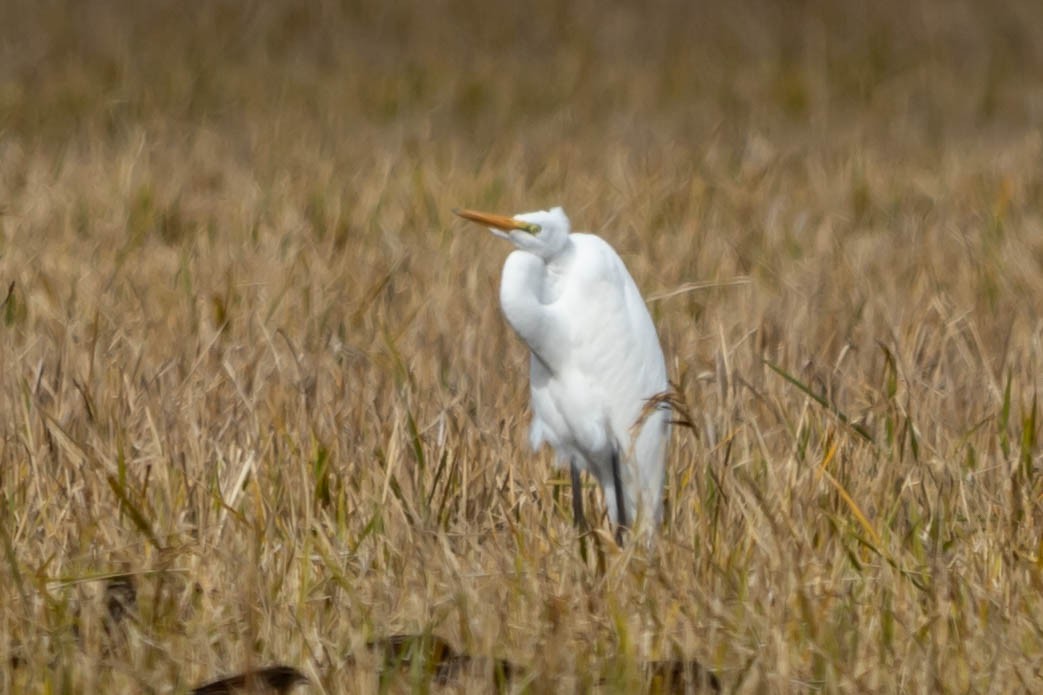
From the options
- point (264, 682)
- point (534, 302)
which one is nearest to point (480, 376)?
point (534, 302)

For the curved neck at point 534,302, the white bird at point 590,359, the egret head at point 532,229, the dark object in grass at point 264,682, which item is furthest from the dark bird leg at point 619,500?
the dark object in grass at point 264,682

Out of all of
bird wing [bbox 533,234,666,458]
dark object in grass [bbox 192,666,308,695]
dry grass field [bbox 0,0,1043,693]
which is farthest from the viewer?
Answer: bird wing [bbox 533,234,666,458]

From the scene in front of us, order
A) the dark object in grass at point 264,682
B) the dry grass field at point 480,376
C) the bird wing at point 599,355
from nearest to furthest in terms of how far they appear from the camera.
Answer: the dark object in grass at point 264,682, the dry grass field at point 480,376, the bird wing at point 599,355

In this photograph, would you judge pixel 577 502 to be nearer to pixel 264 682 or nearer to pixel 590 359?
pixel 590 359

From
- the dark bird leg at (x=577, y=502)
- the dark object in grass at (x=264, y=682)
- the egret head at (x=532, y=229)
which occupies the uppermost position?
the egret head at (x=532, y=229)

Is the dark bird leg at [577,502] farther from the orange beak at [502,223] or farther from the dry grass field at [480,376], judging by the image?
the orange beak at [502,223]

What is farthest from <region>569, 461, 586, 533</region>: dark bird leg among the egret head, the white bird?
the egret head

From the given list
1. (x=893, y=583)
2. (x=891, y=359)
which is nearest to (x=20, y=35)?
(x=891, y=359)

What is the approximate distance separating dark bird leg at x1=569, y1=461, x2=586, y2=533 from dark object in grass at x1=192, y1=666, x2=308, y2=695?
49cm

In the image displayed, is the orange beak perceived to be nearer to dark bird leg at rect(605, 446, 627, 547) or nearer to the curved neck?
the curved neck

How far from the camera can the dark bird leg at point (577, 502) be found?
7.72 ft

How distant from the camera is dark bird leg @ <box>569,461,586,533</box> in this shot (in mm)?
2352

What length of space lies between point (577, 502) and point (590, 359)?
0.19 m

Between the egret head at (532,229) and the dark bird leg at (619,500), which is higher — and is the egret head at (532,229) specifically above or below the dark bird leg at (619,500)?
above
